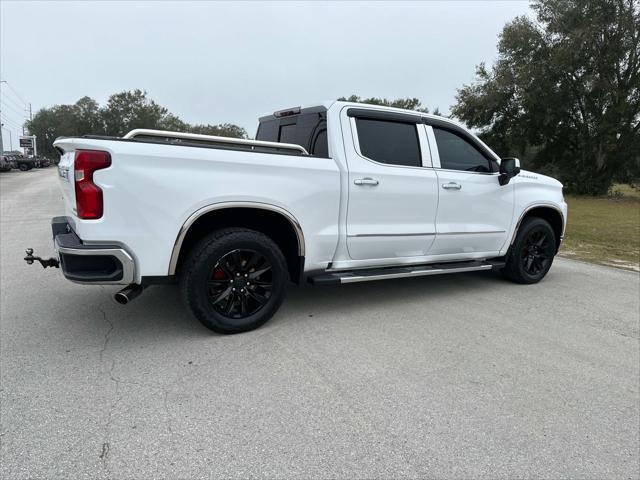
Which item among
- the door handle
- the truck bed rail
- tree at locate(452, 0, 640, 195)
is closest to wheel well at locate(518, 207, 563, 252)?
the door handle

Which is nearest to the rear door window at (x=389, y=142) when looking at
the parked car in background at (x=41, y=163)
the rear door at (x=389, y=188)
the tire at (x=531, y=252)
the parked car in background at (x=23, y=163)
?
the rear door at (x=389, y=188)

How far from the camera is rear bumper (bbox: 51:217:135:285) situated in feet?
10.5

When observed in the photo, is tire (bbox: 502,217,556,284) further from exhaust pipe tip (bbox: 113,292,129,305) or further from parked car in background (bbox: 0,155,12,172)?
parked car in background (bbox: 0,155,12,172)

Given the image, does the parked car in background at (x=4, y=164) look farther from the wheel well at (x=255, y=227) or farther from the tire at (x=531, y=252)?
the tire at (x=531, y=252)

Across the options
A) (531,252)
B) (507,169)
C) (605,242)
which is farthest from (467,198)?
(605,242)

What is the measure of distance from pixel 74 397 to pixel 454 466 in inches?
88.3

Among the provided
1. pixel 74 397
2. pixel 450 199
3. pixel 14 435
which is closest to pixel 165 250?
pixel 74 397

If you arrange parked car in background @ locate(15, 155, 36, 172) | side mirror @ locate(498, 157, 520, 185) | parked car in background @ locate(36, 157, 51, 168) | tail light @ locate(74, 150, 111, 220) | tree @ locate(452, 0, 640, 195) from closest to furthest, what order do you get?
1. tail light @ locate(74, 150, 111, 220)
2. side mirror @ locate(498, 157, 520, 185)
3. tree @ locate(452, 0, 640, 195)
4. parked car in background @ locate(15, 155, 36, 172)
5. parked car in background @ locate(36, 157, 51, 168)

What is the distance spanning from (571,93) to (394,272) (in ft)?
102

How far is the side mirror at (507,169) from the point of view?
5070mm

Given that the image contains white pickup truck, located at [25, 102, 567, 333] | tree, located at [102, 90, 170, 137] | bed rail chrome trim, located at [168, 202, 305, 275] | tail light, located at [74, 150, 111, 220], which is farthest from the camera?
tree, located at [102, 90, 170, 137]

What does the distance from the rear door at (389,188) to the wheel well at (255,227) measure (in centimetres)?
54

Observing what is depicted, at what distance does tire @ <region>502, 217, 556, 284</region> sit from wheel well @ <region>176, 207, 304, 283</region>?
2985 millimetres

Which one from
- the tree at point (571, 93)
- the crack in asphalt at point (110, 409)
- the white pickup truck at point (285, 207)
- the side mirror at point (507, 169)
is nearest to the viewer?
the crack in asphalt at point (110, 409)
